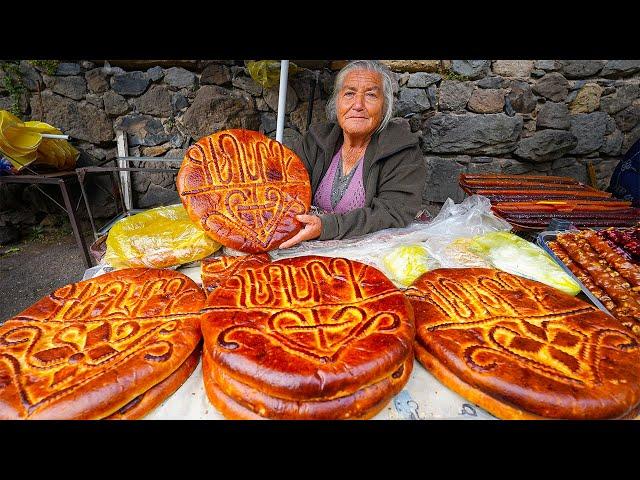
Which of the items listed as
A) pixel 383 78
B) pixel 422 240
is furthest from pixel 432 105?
pixel 422 240

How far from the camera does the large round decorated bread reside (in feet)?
3.53

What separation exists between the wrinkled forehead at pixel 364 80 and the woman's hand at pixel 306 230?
3.68 ft

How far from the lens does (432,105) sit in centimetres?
445

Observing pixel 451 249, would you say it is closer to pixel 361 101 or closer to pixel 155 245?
pixel 361 101

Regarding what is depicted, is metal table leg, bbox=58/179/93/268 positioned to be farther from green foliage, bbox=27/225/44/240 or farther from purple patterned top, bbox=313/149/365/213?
purple patterned top, bbox=313/149/365/213

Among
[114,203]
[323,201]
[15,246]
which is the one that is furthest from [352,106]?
[15,246]

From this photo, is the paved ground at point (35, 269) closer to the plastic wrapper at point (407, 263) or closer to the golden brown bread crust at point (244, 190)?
the golden brown bread crust at point (244, 190)

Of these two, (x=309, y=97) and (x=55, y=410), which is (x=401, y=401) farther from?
(x=309, y=97)

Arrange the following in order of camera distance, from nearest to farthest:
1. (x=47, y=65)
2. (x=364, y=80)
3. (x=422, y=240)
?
1. (x=422, y=240)
2. (x=364, y=80)
3. (x=47, y=65)

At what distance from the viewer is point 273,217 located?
2100mm

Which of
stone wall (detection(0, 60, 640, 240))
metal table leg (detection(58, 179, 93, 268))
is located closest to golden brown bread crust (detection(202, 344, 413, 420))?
metal table leg (detection(58, 179, 93, 268))

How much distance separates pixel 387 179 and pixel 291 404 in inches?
79.5

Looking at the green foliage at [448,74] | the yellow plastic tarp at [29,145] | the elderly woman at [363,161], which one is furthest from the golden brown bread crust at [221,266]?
the green foliage at [448,74]

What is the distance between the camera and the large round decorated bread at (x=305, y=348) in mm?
1077
